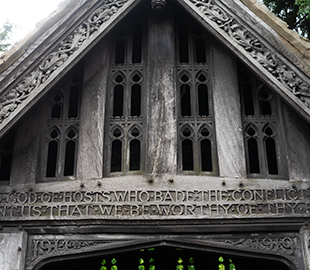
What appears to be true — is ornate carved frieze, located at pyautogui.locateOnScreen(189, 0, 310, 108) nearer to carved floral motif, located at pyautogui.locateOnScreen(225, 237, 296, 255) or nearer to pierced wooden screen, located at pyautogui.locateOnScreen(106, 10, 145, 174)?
pierced wooden screen, located at pyautogui.locateOnScreen(106, 10, 145, 174)

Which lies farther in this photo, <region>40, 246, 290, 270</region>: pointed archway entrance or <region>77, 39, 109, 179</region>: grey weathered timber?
<region>40, 246, 290, 270</region>: pointed archway entrance

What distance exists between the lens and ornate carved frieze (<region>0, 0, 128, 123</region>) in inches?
235

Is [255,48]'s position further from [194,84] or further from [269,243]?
[269,243]

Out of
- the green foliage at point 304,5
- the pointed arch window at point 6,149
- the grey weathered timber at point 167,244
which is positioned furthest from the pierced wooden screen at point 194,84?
the green foliage at point 304,5

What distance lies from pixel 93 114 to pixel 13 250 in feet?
7.16

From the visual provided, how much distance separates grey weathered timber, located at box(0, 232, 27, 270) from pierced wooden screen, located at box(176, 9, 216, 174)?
2.41m

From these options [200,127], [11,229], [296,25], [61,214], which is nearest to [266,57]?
[200,127]

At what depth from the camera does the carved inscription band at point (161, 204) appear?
6109mm

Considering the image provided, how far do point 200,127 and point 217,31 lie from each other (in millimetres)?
1381

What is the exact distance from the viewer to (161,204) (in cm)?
618

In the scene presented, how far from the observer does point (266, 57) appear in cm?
595

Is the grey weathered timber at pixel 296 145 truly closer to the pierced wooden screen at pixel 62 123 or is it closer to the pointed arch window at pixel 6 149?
the pierced wooden screen at pixel 62 123

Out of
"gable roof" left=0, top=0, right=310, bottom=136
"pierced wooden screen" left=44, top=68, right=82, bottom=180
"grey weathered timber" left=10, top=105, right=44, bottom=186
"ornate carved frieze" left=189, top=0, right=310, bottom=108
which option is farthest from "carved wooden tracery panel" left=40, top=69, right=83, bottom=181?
"ornate carved frieze" left=189, top=0, right=310, bottom=108

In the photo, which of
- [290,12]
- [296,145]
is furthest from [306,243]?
[290,12]
